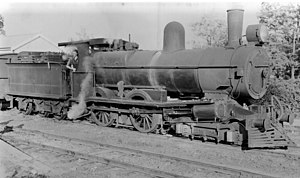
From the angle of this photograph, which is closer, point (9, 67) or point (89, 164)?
point (89, 164)

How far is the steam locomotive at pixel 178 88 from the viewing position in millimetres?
8562

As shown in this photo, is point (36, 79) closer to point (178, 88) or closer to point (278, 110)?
point (178, 88)

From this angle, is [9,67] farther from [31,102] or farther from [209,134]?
[209,134]

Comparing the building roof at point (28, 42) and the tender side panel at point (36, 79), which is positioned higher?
the building roof at point (28, 42)

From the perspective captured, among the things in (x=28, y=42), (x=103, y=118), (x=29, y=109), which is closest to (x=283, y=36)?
(x=103, y=118)

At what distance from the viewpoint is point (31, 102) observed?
1432 cm

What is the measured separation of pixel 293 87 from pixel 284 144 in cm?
861

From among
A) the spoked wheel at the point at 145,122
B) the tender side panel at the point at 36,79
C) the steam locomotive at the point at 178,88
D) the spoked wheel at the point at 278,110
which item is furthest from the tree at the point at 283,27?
the tender side panel at the point at 36,79

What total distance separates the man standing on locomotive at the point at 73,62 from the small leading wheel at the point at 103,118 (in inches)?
71.7

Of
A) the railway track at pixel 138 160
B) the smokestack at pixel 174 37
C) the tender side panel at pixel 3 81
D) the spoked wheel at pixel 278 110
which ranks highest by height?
the smokestack at pixel 174 37

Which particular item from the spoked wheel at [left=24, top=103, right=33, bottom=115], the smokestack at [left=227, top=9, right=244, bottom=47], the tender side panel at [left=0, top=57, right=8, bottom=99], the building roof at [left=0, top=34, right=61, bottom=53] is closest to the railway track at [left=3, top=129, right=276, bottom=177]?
the smokestack at [left=227, top=9, right=244, bottom=47]

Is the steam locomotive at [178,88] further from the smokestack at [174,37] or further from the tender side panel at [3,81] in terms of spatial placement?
the tender side panel at [3,81]

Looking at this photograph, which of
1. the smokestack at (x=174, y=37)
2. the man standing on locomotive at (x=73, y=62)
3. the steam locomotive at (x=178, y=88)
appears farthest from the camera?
the man standing on locomotive at (x=73, y=62)

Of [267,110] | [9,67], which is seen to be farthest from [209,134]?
[9,67]
